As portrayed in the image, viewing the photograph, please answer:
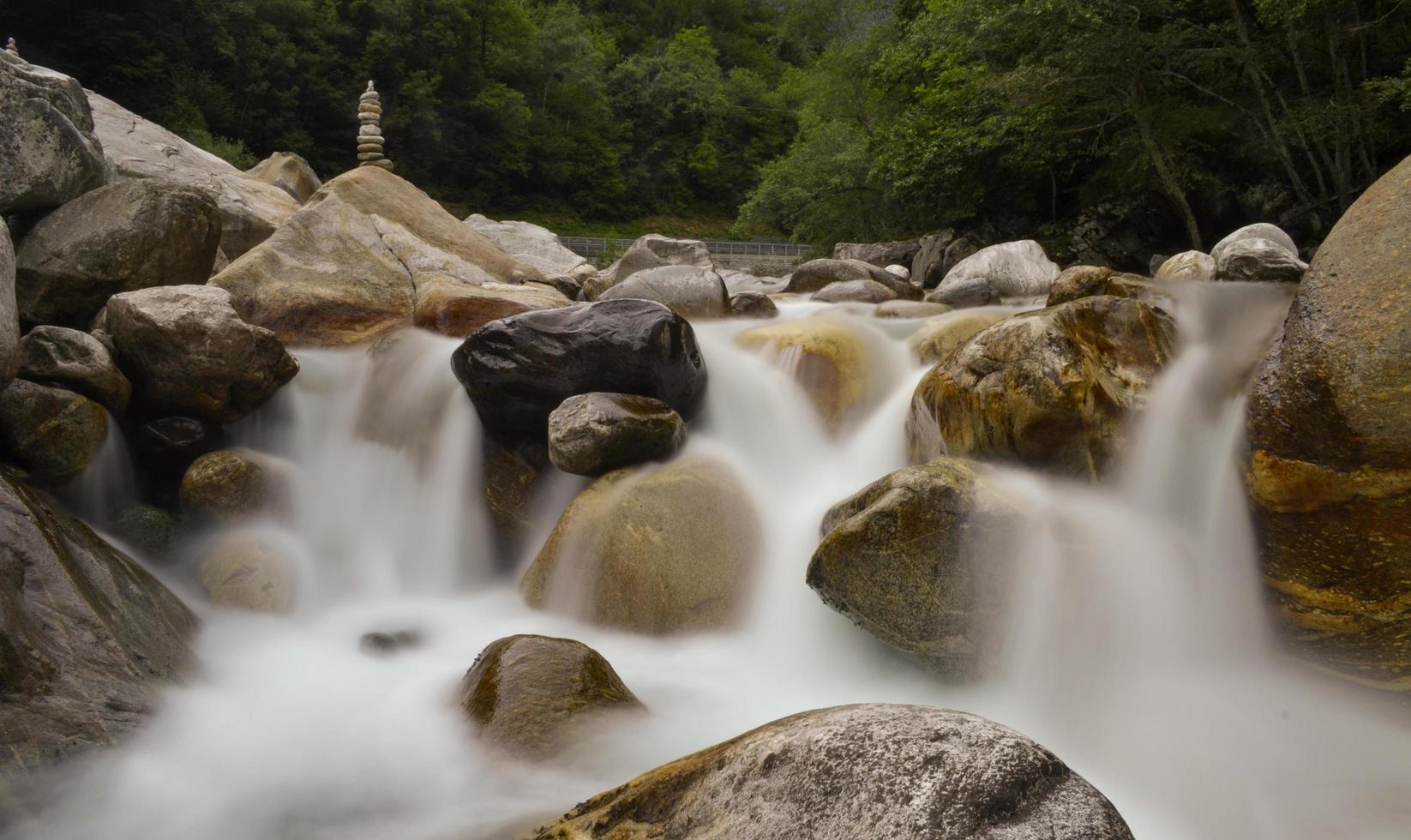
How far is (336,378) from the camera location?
7.70 meters

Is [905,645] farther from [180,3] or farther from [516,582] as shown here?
[180,3]

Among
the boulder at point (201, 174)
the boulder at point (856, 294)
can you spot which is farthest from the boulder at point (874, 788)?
the boulder at point (201, 174)

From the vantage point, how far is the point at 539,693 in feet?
12.8

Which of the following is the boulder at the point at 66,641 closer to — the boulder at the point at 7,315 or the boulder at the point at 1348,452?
the boulder at the point at 7,315

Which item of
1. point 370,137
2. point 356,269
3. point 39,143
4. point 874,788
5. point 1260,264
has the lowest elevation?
Answer: point 874,788

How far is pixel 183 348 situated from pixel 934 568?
541 cm

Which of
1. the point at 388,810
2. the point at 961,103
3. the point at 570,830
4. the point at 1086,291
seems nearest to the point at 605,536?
the point at 388,810

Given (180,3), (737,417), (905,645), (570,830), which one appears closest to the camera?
(570,830)

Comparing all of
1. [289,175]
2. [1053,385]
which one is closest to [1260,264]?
[1053,385]

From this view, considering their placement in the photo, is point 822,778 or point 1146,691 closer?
point 822,778

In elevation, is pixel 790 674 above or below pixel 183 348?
below

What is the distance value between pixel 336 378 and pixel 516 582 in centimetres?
293

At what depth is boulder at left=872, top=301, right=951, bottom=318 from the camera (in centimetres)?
948

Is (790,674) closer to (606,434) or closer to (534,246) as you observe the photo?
(606,434)
